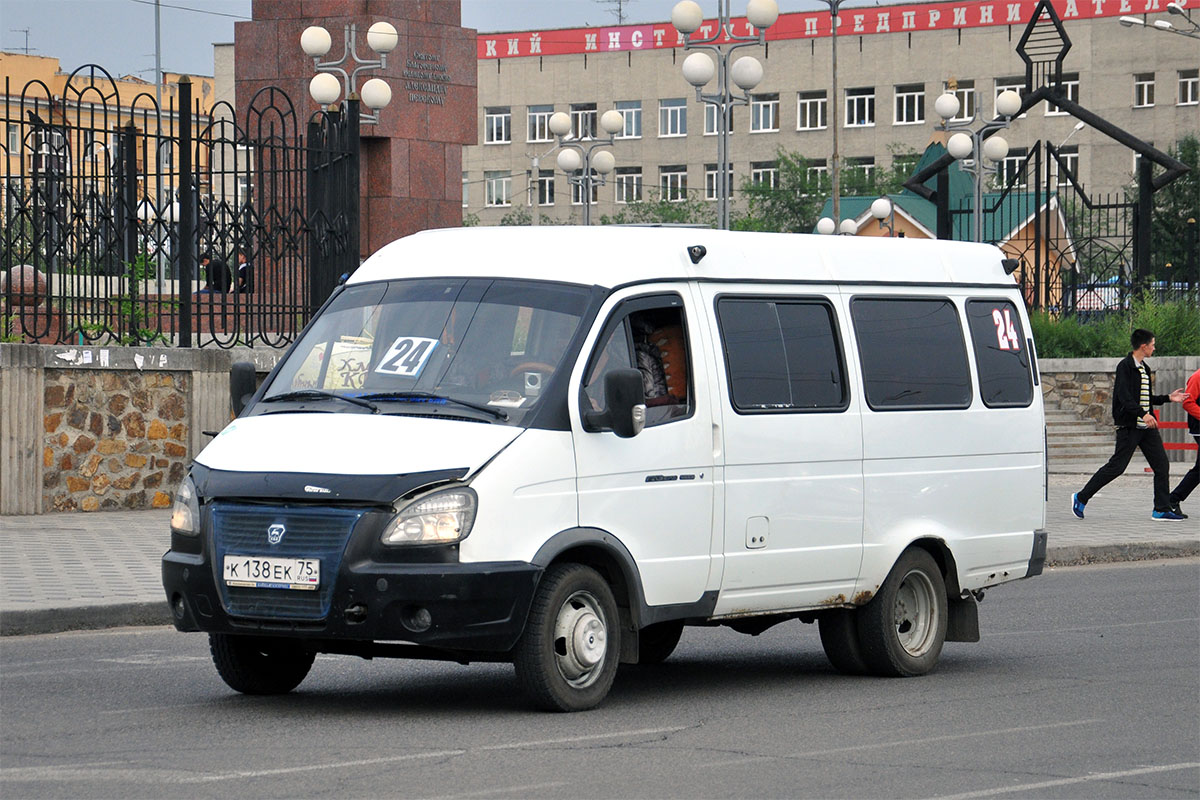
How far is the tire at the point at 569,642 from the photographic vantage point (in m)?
8.22

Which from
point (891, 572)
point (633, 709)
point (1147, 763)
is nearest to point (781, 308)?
point (891, 572)

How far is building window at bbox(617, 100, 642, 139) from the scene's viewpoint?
100 meters

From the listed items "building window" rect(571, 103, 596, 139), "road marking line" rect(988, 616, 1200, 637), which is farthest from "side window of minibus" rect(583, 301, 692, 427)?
"building window" rect(571, 103, 596, 139)

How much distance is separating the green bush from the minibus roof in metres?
22.8

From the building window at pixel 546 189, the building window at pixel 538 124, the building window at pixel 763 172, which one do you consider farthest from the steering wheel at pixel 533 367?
the building window at pixel 546 189

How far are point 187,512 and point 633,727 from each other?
207 centimetres

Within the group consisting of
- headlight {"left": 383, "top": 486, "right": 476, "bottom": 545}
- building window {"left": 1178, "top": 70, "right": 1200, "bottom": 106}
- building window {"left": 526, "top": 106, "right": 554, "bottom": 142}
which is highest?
building window {"left": 526, "top": 106, "right": 554, "bottom": 142}

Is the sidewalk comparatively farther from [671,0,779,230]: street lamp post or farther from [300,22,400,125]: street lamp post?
[300,22,400,125]: street lamp post

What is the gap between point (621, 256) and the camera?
9.04m

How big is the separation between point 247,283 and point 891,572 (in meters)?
9.69

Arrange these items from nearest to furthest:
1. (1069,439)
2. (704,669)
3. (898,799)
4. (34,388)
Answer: (898,799), (704,669), (34,388), (1069,439)

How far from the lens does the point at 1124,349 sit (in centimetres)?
3206

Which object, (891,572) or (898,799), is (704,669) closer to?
(891,572)

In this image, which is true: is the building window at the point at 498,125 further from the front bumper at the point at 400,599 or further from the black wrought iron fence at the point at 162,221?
the front bumper at the point at 400,599
